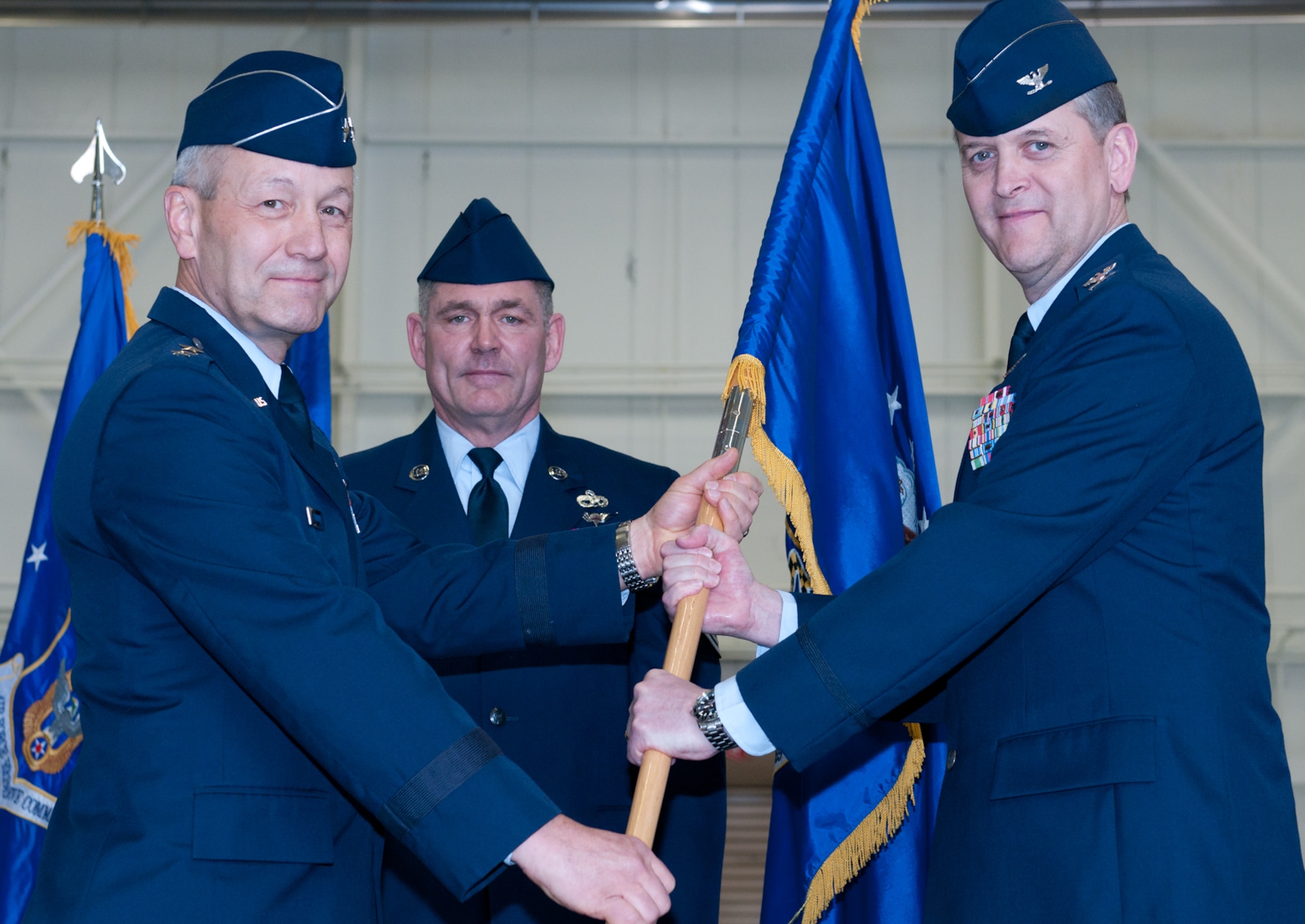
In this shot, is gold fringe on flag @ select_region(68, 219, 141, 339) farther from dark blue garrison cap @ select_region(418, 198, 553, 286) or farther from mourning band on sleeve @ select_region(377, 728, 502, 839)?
mourning band on sleeve @ select_region(377, 728, 502, 839)

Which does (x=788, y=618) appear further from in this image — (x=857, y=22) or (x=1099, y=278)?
(x=857, y=22)

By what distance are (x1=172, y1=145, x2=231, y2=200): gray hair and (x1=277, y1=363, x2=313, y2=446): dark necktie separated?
0.28 meters

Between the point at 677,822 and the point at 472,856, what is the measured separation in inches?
44.6

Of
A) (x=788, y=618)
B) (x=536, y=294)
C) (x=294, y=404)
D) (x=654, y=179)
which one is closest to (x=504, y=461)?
(x=536, y=294)

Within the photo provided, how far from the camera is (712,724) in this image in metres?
2.07

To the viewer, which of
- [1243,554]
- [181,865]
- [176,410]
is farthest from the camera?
[1243,554]

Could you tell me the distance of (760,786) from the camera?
773 centimetres

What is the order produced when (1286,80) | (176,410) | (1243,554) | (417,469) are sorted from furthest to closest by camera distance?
(1286,80) < (417,469) < (1243,554) < (176,410)

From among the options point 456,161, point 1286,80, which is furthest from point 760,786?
point 1286,80

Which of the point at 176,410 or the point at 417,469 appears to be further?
the point at 417,469

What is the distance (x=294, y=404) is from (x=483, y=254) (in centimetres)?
136

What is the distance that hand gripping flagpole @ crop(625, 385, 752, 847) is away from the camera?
81.1 inches

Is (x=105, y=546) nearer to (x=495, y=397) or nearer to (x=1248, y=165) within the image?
(x=495, y=397)

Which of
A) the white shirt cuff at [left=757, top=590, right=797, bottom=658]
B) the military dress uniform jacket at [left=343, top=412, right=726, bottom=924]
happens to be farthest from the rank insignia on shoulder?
the military dress uniform jacket at [left=343, top=412, right=726, bottom=924]
